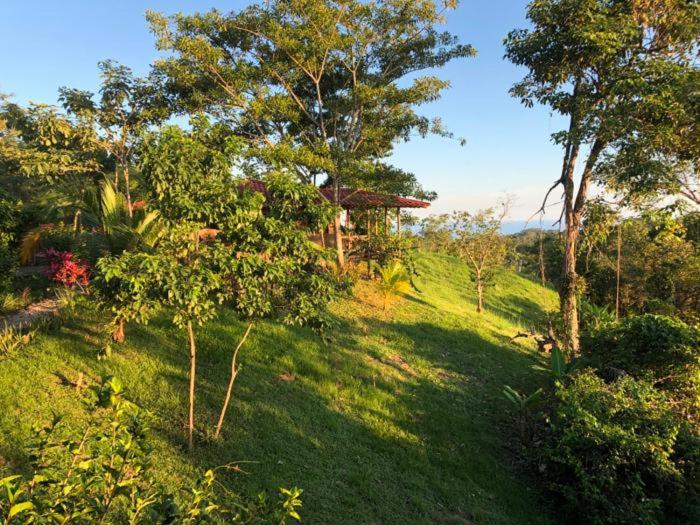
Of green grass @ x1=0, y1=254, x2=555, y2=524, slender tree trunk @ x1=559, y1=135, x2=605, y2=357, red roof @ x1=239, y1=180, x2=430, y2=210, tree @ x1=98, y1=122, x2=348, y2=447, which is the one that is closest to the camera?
tree @ x1=98, y1=122, x2=348, y2=447

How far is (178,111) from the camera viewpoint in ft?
41.6

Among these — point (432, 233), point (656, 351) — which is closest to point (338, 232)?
point (656, 351)

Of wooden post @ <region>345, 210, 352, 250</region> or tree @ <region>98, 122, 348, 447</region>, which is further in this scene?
wooden post @ <region>345, 210, 352, 250</region>

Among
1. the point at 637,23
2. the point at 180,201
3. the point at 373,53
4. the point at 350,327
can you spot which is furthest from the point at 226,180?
the point at 373,53

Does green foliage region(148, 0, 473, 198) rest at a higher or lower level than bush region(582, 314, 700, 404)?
higher

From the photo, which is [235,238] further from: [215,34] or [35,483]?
[215,34]

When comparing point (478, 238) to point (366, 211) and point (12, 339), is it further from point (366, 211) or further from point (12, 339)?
point (12, 339)

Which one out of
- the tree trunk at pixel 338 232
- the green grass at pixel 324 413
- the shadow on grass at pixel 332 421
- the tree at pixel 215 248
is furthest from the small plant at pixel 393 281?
the tree at pixel 215 248

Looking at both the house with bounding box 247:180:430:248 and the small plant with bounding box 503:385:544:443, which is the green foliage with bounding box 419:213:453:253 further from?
the small plant with bounding box 503:385:544:443

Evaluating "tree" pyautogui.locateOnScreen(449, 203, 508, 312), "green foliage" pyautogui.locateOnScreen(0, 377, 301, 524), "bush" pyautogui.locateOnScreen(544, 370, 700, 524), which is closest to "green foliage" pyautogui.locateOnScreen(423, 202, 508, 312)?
"tree" pyautogui.locateOnScreen(449, 203, 508, 312)

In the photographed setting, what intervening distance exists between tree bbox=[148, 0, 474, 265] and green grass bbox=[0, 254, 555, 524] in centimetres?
509

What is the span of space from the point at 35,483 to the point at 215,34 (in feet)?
44.9

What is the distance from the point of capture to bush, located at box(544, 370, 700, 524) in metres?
5.51

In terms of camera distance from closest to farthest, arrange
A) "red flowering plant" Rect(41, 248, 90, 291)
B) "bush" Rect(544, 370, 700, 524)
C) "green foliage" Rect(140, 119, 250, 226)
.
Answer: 1. "green foliage" Rect(140, 119, 250, 226)
2. "bush" Rect(544, 370, 700, 524)
3. "red flowering plant" Rect(41, 248, 90, 291)
